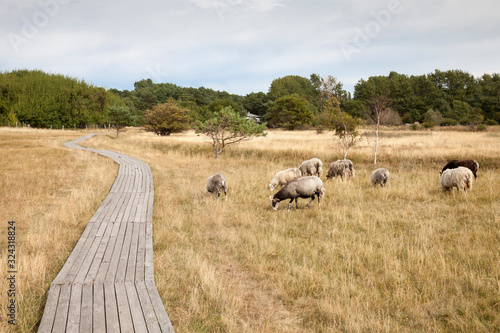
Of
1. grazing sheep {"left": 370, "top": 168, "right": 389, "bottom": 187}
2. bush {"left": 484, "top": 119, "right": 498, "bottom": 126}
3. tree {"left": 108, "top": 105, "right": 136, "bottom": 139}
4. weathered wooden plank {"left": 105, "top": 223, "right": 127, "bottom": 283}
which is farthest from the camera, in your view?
bush {"left": 484, "top": 119, "right": 498, "bottom": 126}

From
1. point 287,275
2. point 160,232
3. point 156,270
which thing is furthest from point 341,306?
point 160,232

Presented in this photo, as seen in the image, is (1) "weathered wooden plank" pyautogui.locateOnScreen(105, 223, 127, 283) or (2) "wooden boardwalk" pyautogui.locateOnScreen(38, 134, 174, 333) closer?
(2) "wooden boardwalk" pyautogui.locateOnScreen(38, 134, 174, 333)

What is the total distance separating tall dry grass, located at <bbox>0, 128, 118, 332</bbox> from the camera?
4.75 meters

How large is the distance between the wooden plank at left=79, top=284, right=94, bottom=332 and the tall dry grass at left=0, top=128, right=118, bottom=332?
0.64 m

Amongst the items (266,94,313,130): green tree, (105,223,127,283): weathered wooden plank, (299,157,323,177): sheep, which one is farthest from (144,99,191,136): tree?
(105,223,127,283): weathered wooden plank

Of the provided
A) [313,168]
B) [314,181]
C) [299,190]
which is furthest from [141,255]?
[313,168]

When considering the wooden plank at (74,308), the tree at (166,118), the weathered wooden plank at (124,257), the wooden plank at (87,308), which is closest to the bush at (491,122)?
the tree at (166,118)

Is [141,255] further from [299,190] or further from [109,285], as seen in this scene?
[299,190]

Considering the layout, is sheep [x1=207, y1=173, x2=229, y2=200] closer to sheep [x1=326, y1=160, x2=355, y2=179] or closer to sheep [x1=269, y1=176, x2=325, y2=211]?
sheep [x1=269, y1=176, x2=325, y2=211]

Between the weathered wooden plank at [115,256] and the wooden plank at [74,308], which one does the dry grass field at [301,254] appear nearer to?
the wooden plank at [74,308]

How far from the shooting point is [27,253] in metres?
6.17

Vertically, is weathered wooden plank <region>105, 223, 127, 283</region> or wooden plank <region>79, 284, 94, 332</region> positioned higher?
weathered wooden plank <region>105, 223, 127, 283</region>

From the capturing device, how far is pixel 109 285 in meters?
4.86

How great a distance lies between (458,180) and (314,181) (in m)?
6.43
